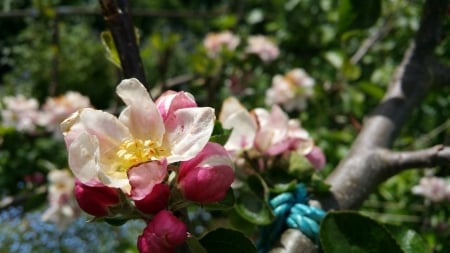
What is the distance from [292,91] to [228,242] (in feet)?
5.72

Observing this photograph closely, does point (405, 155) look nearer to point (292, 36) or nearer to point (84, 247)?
point (292, 36)

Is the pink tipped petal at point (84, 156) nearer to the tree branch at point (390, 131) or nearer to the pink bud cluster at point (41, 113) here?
the tree branch at point (390, 131)

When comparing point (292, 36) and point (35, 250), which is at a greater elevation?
point (292, 36)

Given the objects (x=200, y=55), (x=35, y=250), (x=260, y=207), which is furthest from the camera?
(x=35, y=250)

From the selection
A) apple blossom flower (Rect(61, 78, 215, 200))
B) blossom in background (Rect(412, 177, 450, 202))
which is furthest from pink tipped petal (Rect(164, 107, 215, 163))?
blossom in background (Rect(412, 177, 450, 202))

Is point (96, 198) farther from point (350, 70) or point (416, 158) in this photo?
point (350, 70)

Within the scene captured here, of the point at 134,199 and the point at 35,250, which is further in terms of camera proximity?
the point at 35,250

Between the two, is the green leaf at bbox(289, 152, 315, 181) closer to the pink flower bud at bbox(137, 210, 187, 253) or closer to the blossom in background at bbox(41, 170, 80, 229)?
the pink flower bud at bbox(137, 210, 187, 253)

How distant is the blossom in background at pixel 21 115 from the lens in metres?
2.47

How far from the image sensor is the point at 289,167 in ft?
2.99

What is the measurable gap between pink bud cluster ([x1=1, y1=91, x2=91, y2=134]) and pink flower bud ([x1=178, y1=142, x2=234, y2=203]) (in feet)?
5.97

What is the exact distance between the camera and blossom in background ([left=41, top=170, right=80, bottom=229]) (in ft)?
6.66

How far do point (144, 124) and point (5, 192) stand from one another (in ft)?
10.8

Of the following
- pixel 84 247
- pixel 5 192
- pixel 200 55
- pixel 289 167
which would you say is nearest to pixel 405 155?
pixel 289 167
